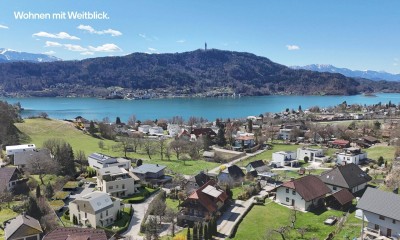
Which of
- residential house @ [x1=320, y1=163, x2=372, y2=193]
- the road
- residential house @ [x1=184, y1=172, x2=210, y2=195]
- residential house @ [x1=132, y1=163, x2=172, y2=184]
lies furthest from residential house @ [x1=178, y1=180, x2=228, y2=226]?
residential house @ [x1=320, y1=163, x2=372, y2=193]

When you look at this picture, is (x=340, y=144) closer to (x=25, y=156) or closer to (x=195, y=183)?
(x=195, y=183)

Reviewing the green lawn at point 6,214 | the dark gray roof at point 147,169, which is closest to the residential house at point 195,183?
the dark gray roof at point 147,169

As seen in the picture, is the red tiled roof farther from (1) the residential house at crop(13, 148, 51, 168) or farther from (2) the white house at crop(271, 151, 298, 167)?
(2) the white house at crop(271, 151, 298, 167)

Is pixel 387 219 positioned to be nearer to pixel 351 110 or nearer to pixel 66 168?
pixel 66 168

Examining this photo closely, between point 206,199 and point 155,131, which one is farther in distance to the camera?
point 155,131

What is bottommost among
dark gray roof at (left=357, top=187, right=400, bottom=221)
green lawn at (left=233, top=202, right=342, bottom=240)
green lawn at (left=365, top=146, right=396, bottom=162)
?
green lawn at (left=233, top=202, right=342, bottom=240)

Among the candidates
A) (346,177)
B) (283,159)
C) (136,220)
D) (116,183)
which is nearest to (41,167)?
(116,183)
